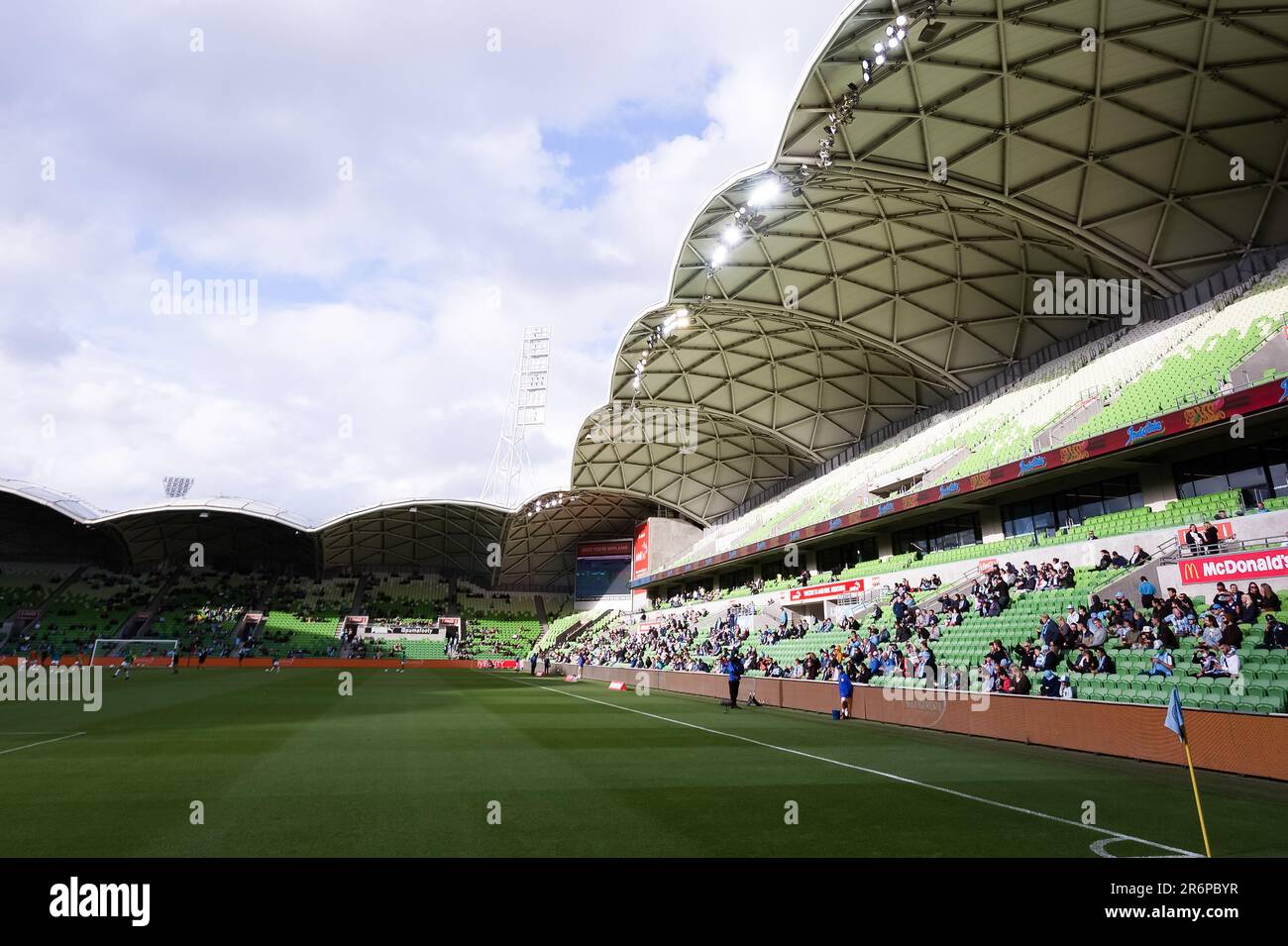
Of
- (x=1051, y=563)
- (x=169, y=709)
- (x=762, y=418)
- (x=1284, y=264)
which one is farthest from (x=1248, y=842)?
(x=762, y=418)

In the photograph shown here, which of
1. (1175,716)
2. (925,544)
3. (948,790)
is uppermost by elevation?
(925,544)

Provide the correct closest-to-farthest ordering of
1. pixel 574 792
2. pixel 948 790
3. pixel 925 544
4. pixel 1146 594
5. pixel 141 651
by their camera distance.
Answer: pixel 574 792 → pixel 948 790 → pixel 1146 594 → pixel 925 544 → pixel 141 651

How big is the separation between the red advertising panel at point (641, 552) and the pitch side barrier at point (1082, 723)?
1675 inches

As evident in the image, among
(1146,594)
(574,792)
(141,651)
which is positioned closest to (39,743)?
(574,792)

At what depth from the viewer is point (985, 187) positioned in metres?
24.5

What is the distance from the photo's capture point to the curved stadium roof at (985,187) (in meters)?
19.6

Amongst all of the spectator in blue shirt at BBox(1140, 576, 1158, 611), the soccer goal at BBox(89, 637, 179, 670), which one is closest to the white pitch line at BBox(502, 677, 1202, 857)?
the spectator in blue shirt at BBox(1140, 576, 1158, 611)

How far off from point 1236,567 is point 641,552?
174 feet

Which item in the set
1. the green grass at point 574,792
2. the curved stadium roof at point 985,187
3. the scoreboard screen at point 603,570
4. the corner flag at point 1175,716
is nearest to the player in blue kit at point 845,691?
the green grass at point 574,792

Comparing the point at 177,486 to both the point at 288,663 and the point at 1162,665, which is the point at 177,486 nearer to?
the point at 288,663

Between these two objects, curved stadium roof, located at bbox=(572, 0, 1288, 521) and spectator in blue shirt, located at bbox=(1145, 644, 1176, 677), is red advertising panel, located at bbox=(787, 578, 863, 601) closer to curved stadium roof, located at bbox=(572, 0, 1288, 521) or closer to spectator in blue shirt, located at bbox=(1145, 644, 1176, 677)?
curved stadium roof, located at bbox=(572, 0, 1288, 521)

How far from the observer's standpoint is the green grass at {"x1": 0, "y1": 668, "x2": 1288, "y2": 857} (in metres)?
6.41

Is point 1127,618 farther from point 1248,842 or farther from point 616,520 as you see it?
point 616,520

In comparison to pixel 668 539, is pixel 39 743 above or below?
below
